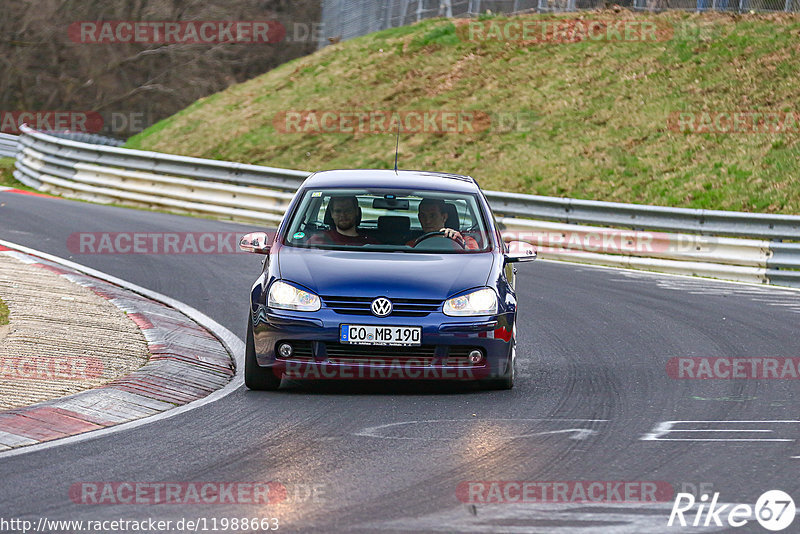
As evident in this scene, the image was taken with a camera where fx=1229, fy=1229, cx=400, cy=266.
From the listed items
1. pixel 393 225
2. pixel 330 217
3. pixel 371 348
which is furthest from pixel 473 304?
pixel 330 217

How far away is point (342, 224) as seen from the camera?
9.44 m

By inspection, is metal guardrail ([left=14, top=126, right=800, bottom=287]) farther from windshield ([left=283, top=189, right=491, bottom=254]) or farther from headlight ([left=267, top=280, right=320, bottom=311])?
headlight ([left=267, top=280, right=320, bottom=311])

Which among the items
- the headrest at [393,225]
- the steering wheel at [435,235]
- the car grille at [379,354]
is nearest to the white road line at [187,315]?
the car grille at [379,354]

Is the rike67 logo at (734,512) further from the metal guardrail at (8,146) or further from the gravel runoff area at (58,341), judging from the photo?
the metal guardrail at (8,146)

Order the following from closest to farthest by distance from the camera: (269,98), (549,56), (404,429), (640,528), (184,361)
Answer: (640,528), (404,429), (184,361), (549,56), (269,98)

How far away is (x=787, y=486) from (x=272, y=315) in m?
3.70

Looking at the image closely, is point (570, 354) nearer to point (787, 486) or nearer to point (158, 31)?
point (787, 486)

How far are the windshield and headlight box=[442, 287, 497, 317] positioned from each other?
71 cm

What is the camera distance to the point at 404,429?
7.48 meters

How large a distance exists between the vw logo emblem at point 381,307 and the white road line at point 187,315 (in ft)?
3.98

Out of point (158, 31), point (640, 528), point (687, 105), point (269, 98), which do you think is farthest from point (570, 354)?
point (158, 31)

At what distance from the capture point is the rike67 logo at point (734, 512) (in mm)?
5477

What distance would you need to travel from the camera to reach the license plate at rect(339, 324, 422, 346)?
826cm

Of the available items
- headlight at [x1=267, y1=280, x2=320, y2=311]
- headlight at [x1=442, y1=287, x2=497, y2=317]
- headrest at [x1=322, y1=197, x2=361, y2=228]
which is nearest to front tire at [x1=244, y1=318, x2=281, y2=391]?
headlight at [x1=267, y1=280, x2=320, y2=311]
